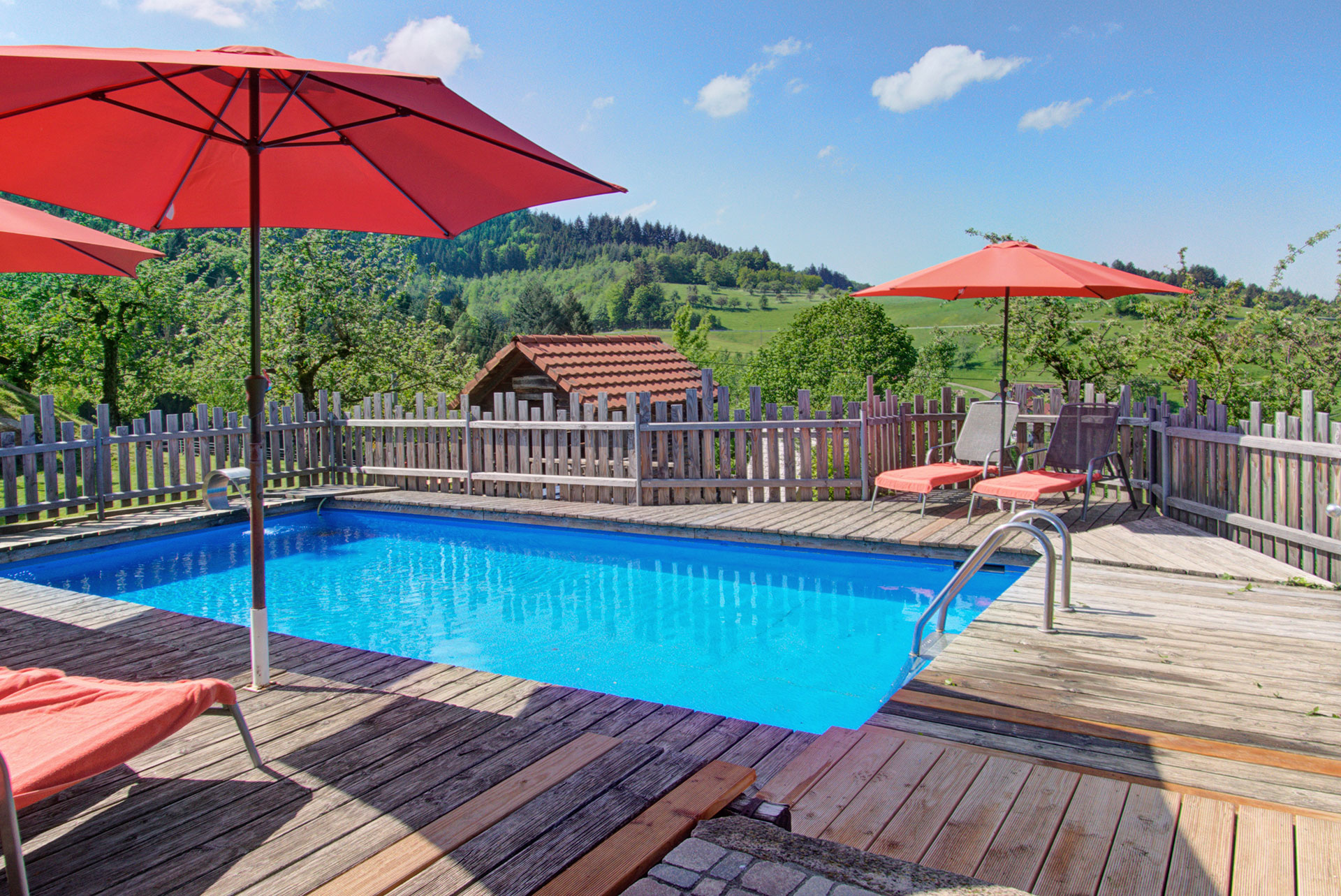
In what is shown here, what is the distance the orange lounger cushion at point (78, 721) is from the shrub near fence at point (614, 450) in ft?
22.5

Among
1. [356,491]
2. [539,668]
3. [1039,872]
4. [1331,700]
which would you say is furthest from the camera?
[356,491]

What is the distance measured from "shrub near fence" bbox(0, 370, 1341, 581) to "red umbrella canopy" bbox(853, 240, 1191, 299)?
3.93 feet

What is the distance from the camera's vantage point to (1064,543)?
4.10 m

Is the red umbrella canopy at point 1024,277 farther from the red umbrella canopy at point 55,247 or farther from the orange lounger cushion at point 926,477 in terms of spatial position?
the red umbrella canopy at point 55,247

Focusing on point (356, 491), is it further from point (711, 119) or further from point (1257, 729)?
point (711, 119)

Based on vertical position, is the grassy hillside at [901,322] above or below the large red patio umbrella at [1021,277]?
above

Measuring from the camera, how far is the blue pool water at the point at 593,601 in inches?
201

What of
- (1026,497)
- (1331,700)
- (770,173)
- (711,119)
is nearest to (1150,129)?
(770,173)

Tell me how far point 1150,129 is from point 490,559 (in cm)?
5652

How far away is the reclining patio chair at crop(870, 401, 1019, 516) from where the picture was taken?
7742 millimetres

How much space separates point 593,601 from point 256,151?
15.2 feet

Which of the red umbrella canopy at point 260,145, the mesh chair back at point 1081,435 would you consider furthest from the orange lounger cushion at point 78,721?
the mesh chair back at point 1081,435

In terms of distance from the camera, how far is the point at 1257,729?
286 cm

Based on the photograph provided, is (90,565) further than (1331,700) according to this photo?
Yes
